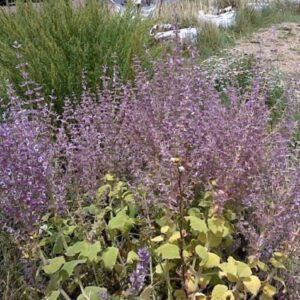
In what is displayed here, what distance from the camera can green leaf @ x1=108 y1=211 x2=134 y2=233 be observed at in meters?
2.05

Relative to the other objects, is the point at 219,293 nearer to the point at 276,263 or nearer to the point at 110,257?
the point at 276,263

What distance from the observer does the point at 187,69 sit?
106 inches

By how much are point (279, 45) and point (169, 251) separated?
6340 mm

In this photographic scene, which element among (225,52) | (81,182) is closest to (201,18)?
(225,52)

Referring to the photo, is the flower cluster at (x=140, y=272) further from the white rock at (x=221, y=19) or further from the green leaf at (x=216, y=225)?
the white rock at (x=221, y=19)

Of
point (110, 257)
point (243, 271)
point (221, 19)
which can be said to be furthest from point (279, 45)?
point (110, 257)

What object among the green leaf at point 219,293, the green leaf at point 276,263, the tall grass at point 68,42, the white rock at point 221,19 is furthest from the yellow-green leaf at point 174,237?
the white rock at point 221,19

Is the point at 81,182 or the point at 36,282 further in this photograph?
the point at 81,182

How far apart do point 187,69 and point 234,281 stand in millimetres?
1131

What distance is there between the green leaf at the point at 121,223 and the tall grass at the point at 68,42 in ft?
5.27

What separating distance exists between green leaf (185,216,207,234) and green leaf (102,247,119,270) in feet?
0.94

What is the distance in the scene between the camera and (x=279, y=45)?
7.73 m

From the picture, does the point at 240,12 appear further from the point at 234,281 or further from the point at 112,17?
the point at 234,281

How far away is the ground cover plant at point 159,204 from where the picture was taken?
1.96m
